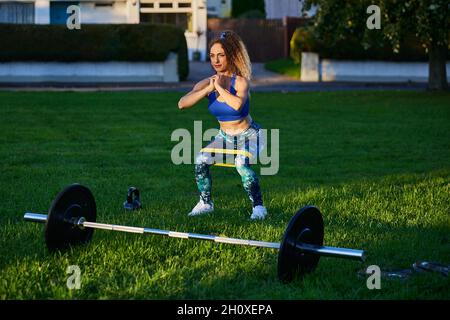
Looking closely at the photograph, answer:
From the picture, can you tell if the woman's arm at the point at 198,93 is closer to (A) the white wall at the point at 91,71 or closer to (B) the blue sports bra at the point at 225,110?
(B) the blue sports bra at the point at 225,110

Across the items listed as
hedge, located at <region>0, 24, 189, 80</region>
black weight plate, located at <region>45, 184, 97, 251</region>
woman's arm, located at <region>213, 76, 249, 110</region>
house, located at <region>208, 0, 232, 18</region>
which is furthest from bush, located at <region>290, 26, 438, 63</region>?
black weight plate, located at <region>45, 184, 97, 251</region>

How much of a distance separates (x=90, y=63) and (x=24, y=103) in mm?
8855

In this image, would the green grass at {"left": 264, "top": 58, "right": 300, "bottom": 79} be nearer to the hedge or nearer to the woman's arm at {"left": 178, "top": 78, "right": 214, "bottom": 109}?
the hedge

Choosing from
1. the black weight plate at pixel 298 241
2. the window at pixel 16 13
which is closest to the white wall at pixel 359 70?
the window at pixel 16 13

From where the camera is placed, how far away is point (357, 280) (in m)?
4.90

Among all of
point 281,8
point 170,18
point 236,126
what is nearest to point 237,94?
point 236,126

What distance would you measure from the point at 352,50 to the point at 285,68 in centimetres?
403

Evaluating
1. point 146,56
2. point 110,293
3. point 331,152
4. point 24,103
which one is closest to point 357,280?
point 110,293

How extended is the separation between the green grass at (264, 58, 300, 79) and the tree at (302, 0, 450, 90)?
8463 mm

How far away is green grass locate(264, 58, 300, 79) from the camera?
96.1 ft

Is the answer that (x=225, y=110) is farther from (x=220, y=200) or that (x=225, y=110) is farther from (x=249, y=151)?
(x=220, y=200)

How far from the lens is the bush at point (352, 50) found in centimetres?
2691

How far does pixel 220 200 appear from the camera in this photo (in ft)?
25.5

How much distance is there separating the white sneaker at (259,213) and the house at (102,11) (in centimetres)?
2655
